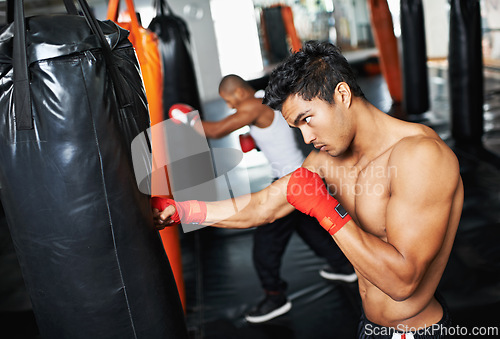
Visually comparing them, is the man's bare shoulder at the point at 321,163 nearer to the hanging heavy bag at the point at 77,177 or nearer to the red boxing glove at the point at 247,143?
the hanging heavy bag at the point at 77,177

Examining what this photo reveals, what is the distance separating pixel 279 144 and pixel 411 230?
1684mm

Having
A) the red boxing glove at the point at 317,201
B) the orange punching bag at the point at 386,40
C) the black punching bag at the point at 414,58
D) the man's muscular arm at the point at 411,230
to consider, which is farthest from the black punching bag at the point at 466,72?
the red boxing glove at the point at 317,201

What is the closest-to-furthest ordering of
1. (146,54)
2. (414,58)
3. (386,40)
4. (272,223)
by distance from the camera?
1. (146,54)
2. (272,223)
3. (414,58)
4. (386,40)

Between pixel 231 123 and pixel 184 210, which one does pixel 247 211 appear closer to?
pixel 184 210

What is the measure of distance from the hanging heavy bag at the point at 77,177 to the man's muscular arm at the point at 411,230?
2.04 ft

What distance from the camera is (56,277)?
120cm

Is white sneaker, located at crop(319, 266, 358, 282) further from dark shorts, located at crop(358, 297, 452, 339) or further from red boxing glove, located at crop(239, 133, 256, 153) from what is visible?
dark shorts, located at crop(358, 297, 452, 339)

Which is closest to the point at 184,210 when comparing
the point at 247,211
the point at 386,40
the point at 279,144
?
the point at 247,211

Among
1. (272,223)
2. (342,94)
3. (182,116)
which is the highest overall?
(342,94)

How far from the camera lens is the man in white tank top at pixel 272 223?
2.80m

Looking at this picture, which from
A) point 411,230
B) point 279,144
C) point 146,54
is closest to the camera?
point 411,230

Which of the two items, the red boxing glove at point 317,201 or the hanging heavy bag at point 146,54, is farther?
the hanging heavy bag at point 146,54

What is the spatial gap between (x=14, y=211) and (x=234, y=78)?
6.70 ft

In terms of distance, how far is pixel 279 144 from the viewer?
114 inches
